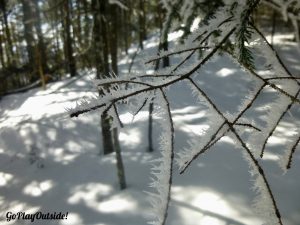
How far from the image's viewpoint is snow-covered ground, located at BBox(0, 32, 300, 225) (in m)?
4.43

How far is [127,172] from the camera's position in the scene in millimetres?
5645

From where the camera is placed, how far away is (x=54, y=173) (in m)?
6.11

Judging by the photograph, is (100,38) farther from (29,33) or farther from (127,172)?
(29,33)

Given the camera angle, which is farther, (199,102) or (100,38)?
(100,38)

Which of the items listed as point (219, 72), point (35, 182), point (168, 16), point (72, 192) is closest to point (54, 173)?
point (35, 182)

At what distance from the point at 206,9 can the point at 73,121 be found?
509 centimetres

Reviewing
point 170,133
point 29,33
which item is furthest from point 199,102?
point 29,33

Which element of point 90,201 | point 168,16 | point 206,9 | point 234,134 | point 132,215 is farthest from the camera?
point 90,201

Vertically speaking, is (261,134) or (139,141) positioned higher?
(261,134)

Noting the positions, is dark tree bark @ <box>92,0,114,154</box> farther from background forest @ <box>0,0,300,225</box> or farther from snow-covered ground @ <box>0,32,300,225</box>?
snow-covered ground @ <box>0,32,300,225</box>

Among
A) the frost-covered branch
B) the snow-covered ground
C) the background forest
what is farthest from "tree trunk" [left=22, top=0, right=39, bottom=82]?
the frost-covered branch

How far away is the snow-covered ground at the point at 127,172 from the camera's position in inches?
175

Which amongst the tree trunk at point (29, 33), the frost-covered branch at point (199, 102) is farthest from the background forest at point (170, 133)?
the tree trunk at point (29, 33)

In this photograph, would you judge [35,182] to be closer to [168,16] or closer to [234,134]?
[168,16]
